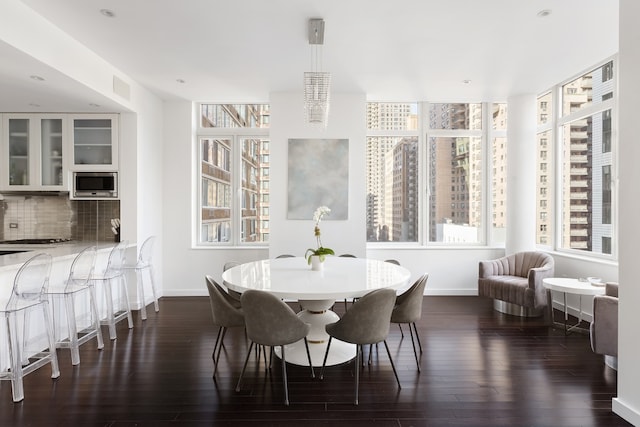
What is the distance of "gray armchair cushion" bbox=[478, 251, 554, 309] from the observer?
446 centimetres

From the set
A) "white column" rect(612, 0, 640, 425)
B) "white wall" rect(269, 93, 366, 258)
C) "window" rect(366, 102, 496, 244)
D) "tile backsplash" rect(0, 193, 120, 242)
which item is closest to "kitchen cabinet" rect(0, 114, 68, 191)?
"tile backsplash" rect(0, 193, 120, 242)

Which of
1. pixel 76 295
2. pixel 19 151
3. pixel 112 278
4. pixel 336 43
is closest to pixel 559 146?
pixel 336 43

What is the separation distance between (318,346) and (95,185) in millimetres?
3632

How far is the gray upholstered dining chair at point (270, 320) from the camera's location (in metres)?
2.50

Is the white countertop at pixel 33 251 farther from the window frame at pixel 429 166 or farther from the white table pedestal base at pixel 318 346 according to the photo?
the window frame at pixel 429 166

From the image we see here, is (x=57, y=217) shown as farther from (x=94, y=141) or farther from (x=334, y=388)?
(x=334, y=388)

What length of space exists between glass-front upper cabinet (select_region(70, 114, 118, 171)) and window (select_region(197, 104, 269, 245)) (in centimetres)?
136

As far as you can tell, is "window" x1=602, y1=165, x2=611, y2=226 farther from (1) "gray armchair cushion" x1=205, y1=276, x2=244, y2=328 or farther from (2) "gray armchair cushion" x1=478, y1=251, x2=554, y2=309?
(1) "gray armchair cushion" x1=205, y1=276, x2=244, y2=328

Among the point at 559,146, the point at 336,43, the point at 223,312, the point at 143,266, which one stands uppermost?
the point at 336,43

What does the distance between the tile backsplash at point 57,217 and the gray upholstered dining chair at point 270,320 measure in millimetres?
3439

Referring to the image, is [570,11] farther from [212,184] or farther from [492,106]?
[212,184]

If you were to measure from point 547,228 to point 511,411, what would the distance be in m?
3.77

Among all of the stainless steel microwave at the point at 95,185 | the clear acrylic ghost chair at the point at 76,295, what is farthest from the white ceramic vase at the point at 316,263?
the stainless steel microwave at the point at 95,185

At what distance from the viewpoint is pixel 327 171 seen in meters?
5.41
